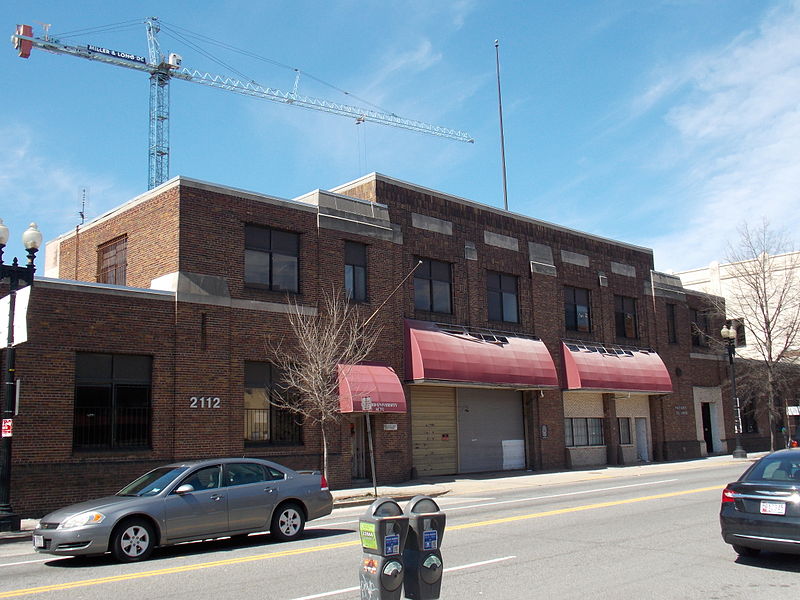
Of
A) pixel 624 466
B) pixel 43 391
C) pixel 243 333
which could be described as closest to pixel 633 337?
pixel 624 466

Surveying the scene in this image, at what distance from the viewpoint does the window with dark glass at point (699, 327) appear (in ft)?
135

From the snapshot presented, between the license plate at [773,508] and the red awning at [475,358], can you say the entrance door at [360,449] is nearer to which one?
the red awning at [475,358]

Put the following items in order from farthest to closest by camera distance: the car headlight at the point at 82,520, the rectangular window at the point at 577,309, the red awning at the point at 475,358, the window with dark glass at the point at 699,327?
the window with dark glass at the point at 699,327 < the rectangular window at the point at 577,309 < the red awning at the point at 475,358 < the car headlight at the point at 82,520

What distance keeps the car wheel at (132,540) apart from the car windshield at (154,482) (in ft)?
2.02

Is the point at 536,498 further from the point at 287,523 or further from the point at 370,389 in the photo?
the point at 287,523

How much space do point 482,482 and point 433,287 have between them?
7115 millimetres

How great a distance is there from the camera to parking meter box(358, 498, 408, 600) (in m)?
5.19

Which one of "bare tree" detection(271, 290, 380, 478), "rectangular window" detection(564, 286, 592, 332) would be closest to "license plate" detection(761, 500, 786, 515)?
"bare tree" detection(271, 290, 380, 478)

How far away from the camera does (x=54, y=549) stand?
1134 centimetres

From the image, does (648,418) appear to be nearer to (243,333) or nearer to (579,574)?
(243,333)

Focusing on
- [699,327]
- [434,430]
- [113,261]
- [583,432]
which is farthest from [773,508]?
[699,327]

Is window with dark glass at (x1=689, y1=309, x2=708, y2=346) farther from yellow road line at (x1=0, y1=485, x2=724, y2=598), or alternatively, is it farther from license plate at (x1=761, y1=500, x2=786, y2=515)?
license plate at (x1=761, y1=500, x2=786, y2=515)

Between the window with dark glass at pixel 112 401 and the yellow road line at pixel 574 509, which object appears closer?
the yellow road line at pixel 574 509

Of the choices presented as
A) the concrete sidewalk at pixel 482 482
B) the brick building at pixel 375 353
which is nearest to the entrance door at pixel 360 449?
the brick building at pixel 375 353
